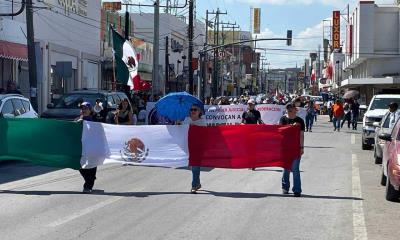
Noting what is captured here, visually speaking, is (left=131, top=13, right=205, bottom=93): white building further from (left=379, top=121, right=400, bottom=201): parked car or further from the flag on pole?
(left=379, top=121, right=400, bottom=201): parked car

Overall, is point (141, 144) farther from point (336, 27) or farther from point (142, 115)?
point (336, 27)

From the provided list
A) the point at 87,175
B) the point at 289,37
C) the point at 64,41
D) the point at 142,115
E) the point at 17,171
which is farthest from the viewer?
the point at 289,37

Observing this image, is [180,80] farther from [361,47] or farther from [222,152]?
[222,152]

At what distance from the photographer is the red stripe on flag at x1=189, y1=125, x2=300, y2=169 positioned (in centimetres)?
1316

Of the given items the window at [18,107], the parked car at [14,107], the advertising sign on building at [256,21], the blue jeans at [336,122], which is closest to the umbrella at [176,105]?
the parked car at [14,107]

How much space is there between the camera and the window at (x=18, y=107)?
19266 mm

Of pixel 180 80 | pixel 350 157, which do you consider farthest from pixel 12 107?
pixel 180 80

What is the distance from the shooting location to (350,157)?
20625mm

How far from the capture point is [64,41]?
4309cm

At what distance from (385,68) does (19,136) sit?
4759 cm

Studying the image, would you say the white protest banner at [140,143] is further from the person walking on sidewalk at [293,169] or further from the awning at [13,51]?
the awning at [13,51]

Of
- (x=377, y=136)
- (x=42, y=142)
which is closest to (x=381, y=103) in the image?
(x=377, y=136)

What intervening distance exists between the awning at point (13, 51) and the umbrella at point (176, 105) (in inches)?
464

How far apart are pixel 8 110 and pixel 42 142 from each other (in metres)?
5.68
